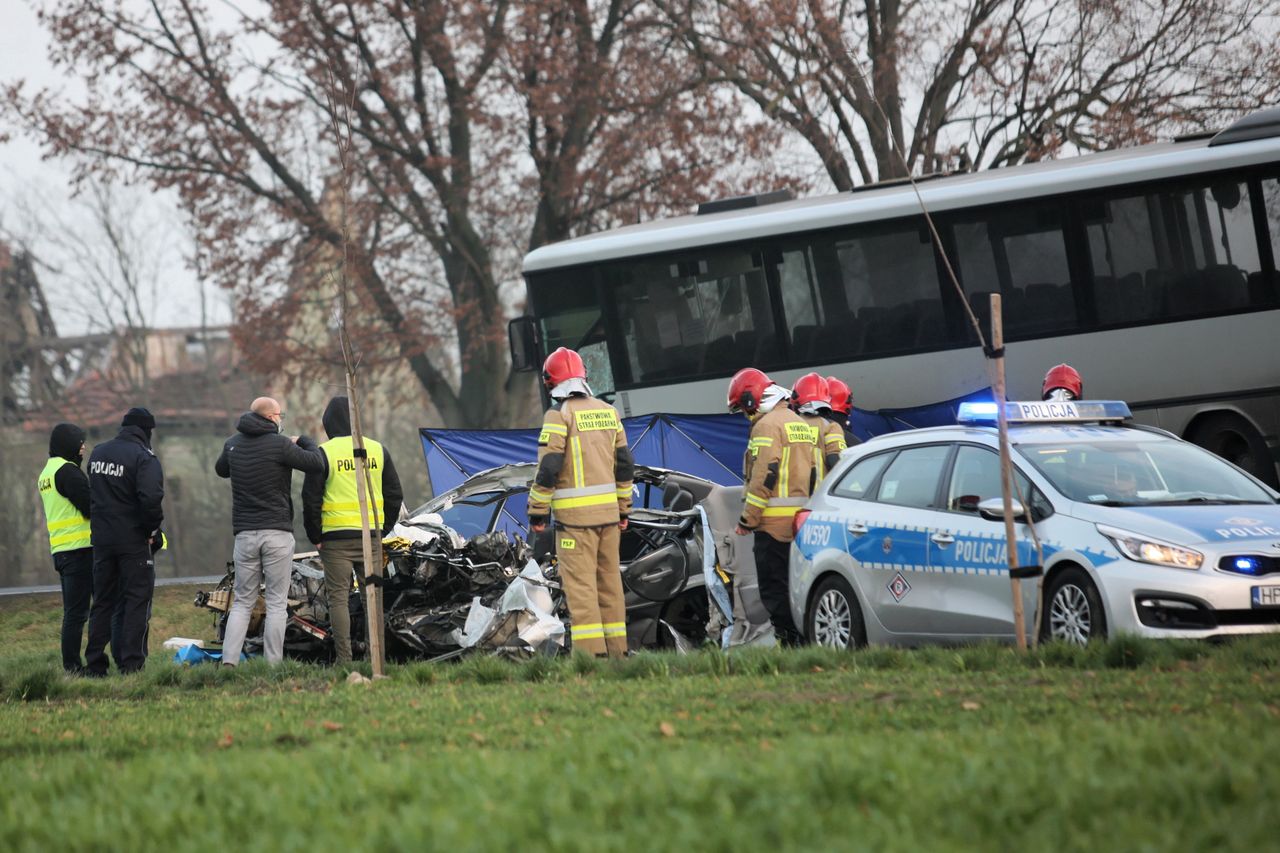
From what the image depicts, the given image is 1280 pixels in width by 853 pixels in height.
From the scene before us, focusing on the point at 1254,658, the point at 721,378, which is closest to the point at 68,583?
the point at 721,378

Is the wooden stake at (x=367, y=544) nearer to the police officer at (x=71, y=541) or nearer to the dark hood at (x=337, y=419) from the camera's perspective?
the dark hood at (x=337, y=419)

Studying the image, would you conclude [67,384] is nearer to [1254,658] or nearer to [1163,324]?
[1163,324]

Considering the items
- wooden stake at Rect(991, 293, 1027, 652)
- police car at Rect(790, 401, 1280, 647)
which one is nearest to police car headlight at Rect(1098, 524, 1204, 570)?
police car at Rect(790, 401, 1280, 647)

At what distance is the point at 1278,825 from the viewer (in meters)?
4.05

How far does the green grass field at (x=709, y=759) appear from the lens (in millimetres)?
4289

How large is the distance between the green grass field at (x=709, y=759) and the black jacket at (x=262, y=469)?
253cm

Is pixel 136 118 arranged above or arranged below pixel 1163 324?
above

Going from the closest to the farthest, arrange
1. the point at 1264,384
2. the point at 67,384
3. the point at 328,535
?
the point at 328,535
the point at 1264,384
the point at 67,384

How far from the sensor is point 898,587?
966 centimetres

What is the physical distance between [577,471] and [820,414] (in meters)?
2.76

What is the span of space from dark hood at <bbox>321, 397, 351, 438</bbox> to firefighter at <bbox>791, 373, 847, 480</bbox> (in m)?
3.47

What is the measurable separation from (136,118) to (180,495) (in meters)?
19.8

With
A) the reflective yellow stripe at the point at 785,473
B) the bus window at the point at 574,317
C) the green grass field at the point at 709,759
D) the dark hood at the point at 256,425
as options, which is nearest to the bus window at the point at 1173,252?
the bus window at the point at 574,317

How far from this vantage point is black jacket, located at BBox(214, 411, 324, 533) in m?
11.2
